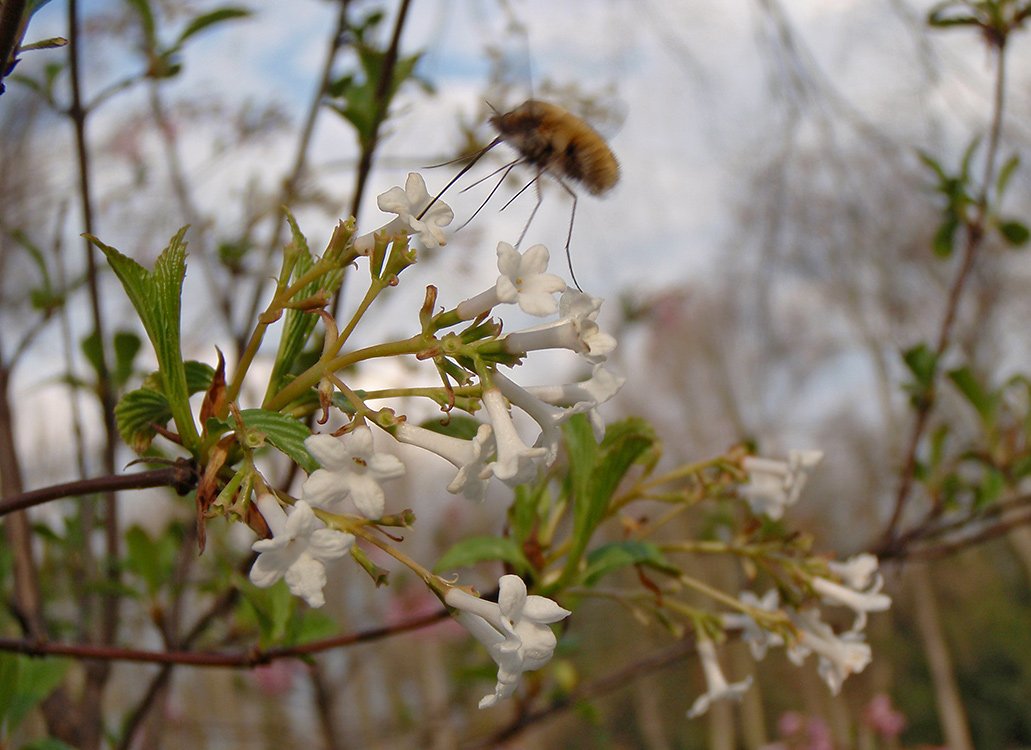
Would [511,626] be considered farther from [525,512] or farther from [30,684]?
[30,684]

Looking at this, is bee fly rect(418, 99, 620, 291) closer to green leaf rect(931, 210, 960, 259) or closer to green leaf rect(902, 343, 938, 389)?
green leaf rect(902, 343, 938, 389)

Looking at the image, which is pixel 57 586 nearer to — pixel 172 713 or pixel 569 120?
pixel 172 713

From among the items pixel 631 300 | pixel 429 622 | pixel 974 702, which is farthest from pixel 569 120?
pixel 974 702

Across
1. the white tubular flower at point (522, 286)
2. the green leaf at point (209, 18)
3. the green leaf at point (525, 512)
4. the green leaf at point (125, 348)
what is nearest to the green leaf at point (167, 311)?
the white tubular flower at point (522, 286)

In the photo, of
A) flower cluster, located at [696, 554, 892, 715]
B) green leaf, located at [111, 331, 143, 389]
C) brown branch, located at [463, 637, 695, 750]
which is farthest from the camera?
brown branch, located at [463, 637, 695, 750]

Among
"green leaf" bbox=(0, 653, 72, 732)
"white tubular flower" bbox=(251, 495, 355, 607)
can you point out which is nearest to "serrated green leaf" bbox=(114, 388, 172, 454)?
"white tubular flower" bbox=(251, 495, 355, 607)

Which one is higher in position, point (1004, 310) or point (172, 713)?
point (1004, 310)
